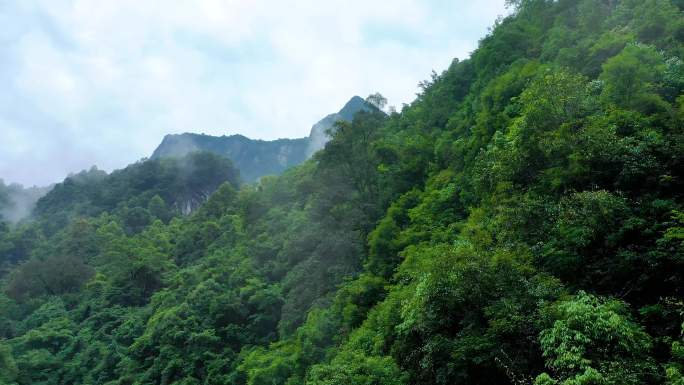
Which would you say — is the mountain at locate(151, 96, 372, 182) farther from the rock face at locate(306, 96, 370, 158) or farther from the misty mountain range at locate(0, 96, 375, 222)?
the rock face at locate(306, 96, 370, 158)

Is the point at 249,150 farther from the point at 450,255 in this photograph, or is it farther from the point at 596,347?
the point at 596,347

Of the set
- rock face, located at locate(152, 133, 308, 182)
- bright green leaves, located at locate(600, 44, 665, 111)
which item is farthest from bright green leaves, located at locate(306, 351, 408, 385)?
rock face, located at locate(152, 133, 308, 182)

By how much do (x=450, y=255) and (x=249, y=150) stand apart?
302 ft

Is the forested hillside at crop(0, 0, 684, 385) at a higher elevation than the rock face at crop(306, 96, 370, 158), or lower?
lower

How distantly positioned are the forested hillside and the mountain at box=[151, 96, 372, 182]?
47.0 metres

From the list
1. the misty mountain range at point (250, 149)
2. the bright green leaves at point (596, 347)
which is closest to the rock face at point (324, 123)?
the misty mountain range at point (250, 149)

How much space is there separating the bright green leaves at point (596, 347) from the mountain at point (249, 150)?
262ft

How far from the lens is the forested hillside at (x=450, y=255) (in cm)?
1020

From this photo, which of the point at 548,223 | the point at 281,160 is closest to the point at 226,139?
the point at 281,160

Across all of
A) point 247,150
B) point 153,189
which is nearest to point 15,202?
point 153,189

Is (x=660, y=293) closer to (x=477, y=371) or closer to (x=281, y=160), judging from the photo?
(x=477, y=371)

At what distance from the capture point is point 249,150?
100 m

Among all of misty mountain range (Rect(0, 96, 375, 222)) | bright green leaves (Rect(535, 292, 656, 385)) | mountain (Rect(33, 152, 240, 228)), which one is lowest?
bright green leaves (Rect(535, 292, 656, 385))

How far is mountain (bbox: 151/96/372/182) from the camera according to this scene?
94688 millimetres
